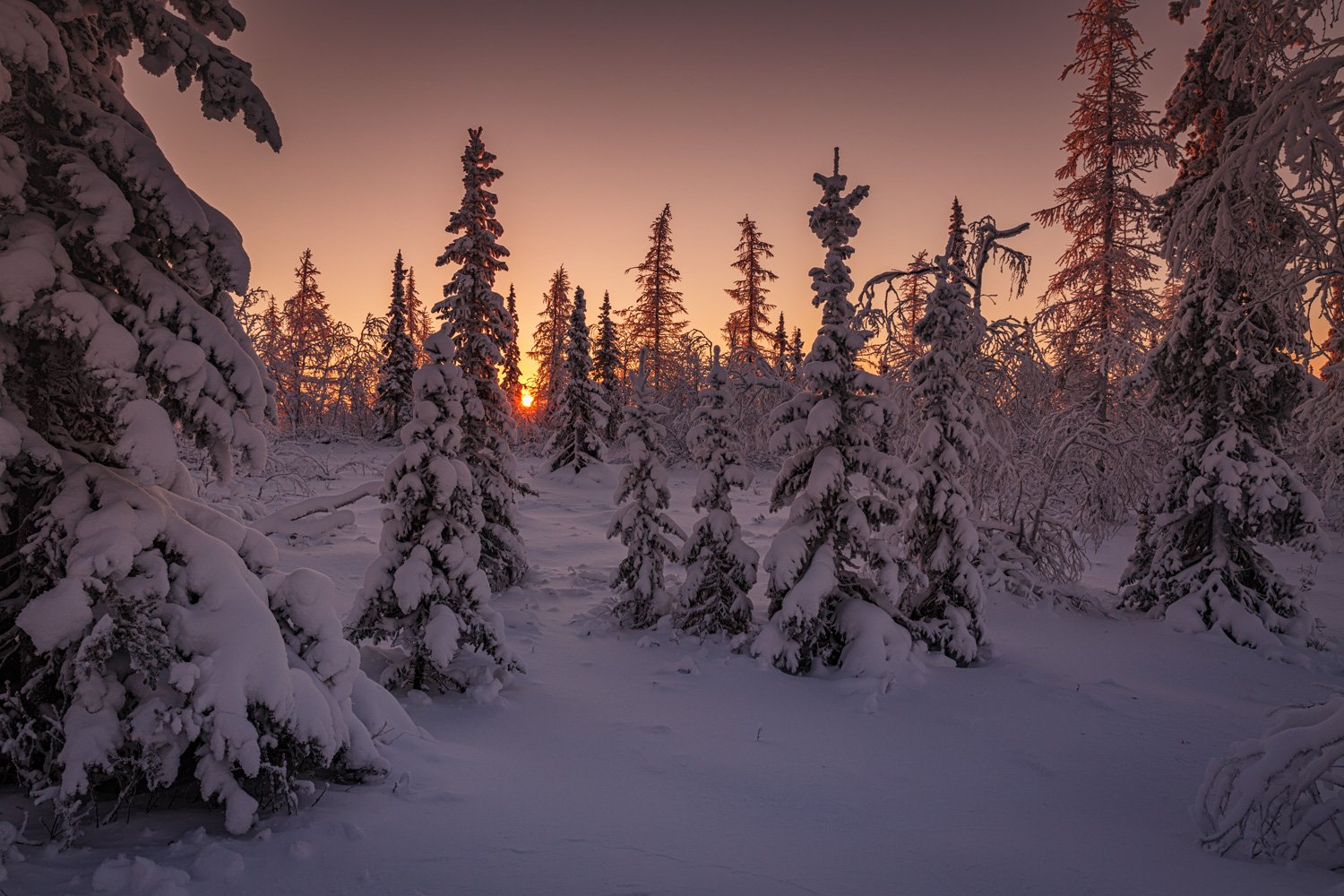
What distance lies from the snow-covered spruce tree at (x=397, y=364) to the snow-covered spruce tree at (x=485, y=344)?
21.9m

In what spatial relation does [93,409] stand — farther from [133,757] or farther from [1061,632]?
[1061,632]

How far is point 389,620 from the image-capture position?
834 cm

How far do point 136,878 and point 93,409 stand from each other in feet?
10.2

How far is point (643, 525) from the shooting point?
12156 millimetres

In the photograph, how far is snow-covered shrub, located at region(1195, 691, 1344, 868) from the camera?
454cm

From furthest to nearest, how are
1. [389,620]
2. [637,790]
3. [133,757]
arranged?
1. [389,620]
2. [637,790]
3. [133,757]

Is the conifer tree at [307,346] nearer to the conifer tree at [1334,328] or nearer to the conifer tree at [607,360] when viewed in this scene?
the conifer tree at [607,360]

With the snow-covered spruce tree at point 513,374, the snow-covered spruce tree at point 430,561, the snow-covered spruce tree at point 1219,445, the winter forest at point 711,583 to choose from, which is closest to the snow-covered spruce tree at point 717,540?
the winter forest at point 711,583

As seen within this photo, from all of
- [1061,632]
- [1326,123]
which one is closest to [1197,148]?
[1061,632]

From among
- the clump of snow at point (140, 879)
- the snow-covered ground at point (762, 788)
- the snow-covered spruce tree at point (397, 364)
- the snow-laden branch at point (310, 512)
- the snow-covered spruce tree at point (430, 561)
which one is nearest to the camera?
the clump of snow at point (140, 879)

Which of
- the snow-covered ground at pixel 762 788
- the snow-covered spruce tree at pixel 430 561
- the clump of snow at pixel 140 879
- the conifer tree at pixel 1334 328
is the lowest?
the snow-covered ground at pixel 762 788

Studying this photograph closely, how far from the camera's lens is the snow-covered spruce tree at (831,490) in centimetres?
998

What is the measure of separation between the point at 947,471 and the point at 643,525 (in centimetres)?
538

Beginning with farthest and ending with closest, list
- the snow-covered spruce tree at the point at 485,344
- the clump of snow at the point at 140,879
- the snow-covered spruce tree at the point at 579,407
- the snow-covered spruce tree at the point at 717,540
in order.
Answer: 1. the snow-covered spruce tree at the point at 579,407
2. the snow-covered spruce tree at the point at 485,344
3. the snow-covered spruce tree at the point at 717,540
4. the clump of snow at the point at 140,879
